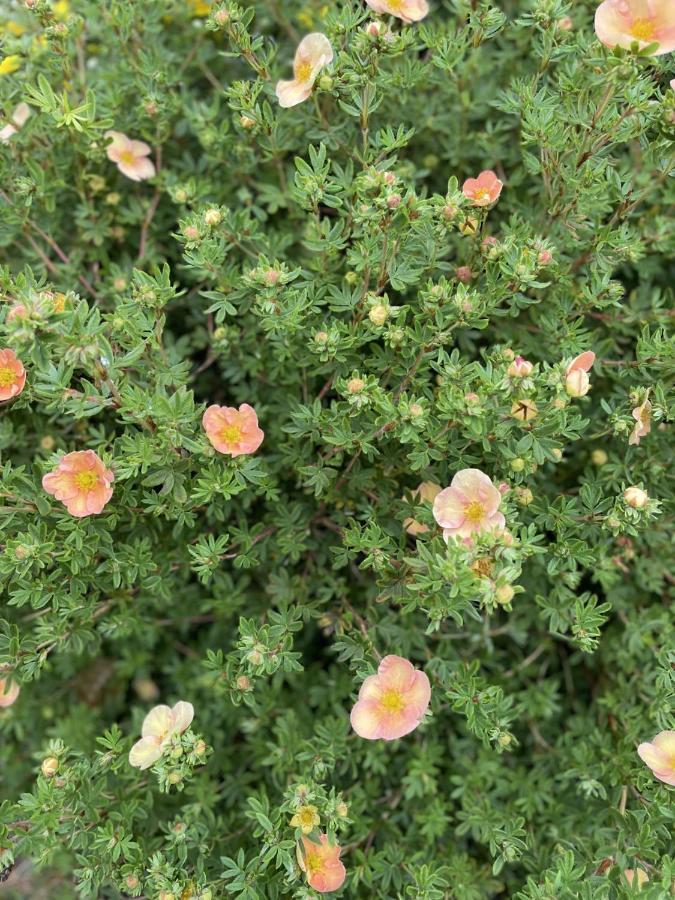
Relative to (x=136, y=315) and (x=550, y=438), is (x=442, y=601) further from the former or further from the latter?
(x=136, y=315)

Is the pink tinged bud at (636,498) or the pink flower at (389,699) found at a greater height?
the pink tinged bud at (636,498)

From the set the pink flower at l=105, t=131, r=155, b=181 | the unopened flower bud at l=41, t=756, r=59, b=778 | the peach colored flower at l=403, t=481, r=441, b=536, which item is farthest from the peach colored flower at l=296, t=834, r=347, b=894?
the pink flower at l=105, t=131, r=155, b=181

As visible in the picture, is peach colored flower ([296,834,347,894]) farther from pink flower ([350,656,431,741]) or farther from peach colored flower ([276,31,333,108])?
peach colored flower ([276,31,333,108])

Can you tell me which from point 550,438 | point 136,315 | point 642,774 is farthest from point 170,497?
point 642,774

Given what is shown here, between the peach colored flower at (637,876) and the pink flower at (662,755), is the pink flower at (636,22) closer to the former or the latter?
the pink flower at (662,755)

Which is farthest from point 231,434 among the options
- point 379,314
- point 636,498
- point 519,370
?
point 636,498

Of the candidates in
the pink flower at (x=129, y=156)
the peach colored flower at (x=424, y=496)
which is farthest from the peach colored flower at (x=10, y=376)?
the peach colored flower at (x=424, y=496)
